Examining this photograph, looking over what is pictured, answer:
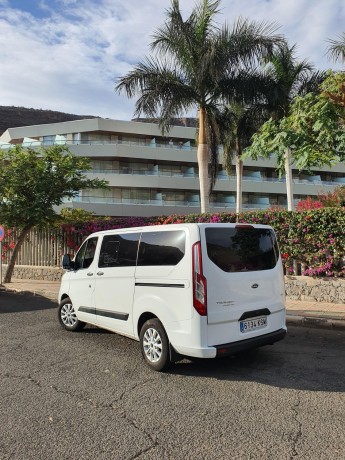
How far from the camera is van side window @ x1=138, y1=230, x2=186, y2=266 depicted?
500cm

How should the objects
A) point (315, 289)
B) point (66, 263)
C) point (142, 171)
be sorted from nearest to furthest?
point (66, 263), point (315, 289), point (142, 171)

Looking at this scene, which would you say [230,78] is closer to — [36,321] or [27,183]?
[27,183]

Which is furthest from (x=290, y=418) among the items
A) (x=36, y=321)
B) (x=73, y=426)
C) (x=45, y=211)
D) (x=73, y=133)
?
(x=73, y=133)

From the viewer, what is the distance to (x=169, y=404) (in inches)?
160

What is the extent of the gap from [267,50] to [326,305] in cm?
1328

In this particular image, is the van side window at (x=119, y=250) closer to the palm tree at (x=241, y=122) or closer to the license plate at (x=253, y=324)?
the license plate at (x=253, y=324)

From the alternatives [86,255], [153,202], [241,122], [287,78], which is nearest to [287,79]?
[287,78]

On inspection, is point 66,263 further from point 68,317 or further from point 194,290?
point 194,290

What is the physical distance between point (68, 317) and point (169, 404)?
3.88m

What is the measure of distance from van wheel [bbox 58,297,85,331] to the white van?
1.32 meters

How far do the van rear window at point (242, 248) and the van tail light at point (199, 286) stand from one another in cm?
17

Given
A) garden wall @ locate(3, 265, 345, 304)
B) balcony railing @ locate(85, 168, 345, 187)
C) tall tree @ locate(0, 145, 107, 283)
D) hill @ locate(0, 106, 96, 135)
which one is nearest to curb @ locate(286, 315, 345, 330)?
garden wall @ locate(3, 265, 345, 304)

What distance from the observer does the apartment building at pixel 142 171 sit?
42656mm

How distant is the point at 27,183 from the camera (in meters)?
13.9
